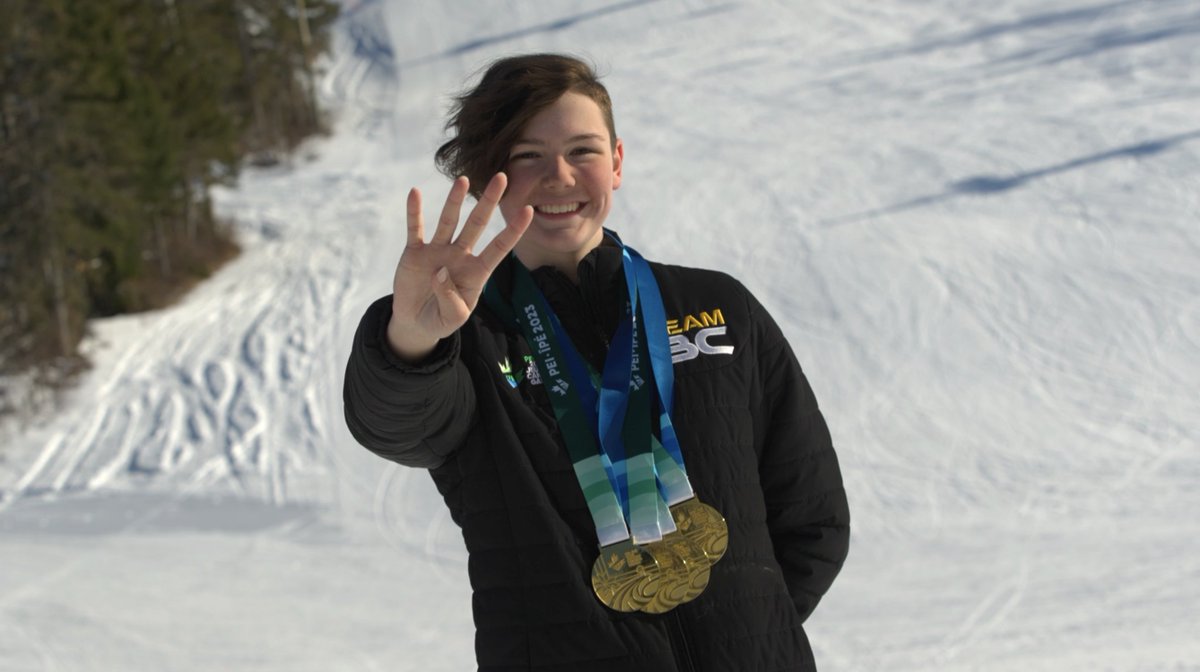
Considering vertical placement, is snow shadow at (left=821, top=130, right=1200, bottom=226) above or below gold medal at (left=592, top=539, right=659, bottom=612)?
below

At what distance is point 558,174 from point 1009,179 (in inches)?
547

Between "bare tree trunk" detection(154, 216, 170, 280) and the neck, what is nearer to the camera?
the neck

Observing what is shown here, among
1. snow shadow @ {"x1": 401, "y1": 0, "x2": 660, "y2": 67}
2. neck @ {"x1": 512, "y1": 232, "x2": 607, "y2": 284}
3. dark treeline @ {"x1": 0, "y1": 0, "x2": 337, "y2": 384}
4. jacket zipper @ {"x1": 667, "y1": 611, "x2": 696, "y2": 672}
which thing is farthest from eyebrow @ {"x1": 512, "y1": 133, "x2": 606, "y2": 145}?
snow shadow @ {"x1": 401, "y1": 0, "x2": 660, "y2": 67}

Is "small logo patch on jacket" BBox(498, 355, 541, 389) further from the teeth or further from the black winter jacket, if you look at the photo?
the teeth

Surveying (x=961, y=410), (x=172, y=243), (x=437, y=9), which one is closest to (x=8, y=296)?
(x=172, y=243)

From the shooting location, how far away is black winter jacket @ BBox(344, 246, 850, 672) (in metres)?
1.74

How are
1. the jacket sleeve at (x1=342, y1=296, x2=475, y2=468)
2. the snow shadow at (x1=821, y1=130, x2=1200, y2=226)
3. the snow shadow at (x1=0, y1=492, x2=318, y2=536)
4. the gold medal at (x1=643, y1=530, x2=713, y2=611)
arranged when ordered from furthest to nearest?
the snow shadow at (x1=821, y1=130, x2=1200, y2=226), the snow shadow at (x1=0, y1=492, x2=318, y2=536), the gold medal at (x1=643, y1=530, x2=713, y2=611), the jacket sleeve at (x1=342, y1=296, x2=475, y2=468)

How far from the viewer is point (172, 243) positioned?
1838cm

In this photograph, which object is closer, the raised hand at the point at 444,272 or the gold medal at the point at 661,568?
the raised hand at the point at 444,272

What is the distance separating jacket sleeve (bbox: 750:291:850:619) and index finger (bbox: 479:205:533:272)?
0.50 metres

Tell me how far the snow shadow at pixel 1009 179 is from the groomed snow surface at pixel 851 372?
0.17 ft

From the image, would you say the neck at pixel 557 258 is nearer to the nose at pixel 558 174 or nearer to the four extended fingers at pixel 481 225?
the nose at pixel 558 174

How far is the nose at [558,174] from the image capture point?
1.84 metres

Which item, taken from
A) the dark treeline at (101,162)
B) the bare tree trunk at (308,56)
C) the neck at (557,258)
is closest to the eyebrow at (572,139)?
the neck at (557,258)
